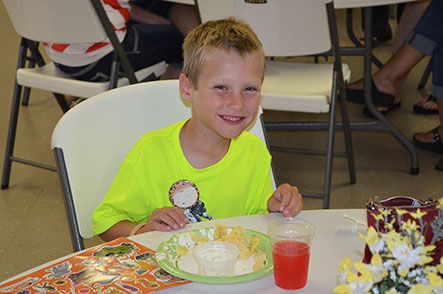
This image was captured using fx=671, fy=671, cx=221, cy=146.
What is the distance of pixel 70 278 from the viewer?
100 cm

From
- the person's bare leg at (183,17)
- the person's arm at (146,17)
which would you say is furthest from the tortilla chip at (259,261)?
the person's arm at (146,17)

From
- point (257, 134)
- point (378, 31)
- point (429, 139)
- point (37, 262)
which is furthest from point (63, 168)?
point (378, 31)

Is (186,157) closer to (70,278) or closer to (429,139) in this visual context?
(70,278)

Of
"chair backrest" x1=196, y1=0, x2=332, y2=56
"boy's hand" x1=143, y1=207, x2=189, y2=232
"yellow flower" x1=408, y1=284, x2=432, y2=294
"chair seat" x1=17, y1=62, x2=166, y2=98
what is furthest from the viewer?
"chair seat" x1=17, y1=62, x2=166, y2=98

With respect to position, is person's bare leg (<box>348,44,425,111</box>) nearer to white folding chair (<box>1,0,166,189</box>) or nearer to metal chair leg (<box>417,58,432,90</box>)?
metal chair leg (<box>417,58,432,90</box>)

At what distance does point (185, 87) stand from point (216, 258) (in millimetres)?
609

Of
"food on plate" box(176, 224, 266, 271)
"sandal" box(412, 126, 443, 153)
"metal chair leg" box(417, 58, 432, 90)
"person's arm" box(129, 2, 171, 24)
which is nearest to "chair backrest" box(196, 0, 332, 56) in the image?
"person's arm" box(129, 2, 171, 24)

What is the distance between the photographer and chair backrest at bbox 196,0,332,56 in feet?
7.59

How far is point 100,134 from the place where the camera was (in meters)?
1.47

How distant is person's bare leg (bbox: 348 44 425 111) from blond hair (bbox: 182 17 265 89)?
6.98ft

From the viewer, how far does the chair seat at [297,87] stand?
2418mm

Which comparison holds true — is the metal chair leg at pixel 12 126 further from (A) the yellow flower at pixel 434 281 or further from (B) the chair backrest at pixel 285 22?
(A) the yellow flower at pixel 434 281

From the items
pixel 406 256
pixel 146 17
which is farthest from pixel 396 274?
pixel 146 17

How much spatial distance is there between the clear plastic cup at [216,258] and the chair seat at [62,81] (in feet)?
5.21
